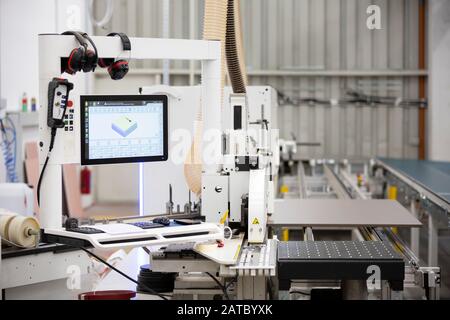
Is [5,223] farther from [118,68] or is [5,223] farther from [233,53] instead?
[233,53]

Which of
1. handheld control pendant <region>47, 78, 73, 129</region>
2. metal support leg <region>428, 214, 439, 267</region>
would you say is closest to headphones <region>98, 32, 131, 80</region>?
handheld control pendant <region>47, 78, 73, 129</region>

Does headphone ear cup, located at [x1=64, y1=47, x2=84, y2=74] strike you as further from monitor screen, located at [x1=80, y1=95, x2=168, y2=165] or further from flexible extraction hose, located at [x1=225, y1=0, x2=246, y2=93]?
flexible extraction hose, located at [x1=225, y1=0, x2=246, y2=93]

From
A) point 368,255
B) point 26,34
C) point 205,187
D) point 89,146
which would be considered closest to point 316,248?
point 368,255

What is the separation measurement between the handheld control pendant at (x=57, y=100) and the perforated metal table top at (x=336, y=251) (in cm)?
106

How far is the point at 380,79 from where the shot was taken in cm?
1084

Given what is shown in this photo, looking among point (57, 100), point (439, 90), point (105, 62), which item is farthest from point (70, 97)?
point (439, 90)

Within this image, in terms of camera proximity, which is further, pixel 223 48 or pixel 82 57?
pixel 223 48

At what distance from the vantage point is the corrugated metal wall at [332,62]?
1077 cm

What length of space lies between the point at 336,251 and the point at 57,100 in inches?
51.3

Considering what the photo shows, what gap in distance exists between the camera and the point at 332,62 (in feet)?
35.8

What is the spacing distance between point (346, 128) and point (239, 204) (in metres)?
7.33

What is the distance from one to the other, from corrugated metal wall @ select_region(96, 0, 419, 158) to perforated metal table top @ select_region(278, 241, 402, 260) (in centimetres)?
734

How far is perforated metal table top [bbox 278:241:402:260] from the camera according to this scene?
313 centimetres
